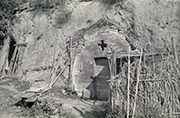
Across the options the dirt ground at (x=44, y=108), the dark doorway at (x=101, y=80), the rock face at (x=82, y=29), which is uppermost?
the rock face at (x=82, y=29)

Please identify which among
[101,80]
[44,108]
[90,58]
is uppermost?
[90,58]

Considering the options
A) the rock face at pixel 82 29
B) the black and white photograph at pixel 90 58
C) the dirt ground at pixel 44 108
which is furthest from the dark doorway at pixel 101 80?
the rock face at pixel 82 29

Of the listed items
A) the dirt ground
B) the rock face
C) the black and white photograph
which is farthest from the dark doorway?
the rock face

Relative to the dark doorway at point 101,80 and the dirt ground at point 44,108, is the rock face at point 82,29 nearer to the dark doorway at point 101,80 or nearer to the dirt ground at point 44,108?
the dark doorway at point 101,80

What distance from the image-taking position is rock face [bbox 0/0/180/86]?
34.0 ft

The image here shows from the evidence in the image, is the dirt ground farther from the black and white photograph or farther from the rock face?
the rock face

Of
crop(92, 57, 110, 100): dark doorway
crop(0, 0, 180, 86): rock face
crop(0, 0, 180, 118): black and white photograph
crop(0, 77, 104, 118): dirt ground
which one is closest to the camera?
crop(0, 0, 180, 118): black and white photograph

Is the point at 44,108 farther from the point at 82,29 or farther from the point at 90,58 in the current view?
the point at 82,29

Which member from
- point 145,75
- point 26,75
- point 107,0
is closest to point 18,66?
point 26,75

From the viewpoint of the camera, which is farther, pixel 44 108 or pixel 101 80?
pixel 101 80

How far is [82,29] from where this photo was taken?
1188 centimetres

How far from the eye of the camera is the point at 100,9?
40.2ft

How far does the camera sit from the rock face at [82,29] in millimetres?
10375

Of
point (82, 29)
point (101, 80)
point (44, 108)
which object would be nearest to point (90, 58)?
point (101, 80)
